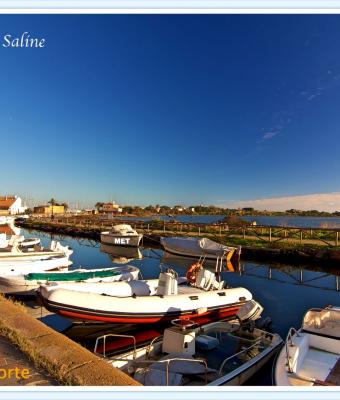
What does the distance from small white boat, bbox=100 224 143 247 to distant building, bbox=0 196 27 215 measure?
2568 inches

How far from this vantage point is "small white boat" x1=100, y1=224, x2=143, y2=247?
31359mm

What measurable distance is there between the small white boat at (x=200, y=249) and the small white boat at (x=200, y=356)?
44.2ft

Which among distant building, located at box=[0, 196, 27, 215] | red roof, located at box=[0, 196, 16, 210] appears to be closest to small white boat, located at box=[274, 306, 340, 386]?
distant building, located at box=[0, 196, 27, 215]

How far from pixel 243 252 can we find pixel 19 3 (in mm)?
22948

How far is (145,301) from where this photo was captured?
32.9 feet

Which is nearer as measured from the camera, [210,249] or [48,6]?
[48,6]

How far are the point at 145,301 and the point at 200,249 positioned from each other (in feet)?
49.5

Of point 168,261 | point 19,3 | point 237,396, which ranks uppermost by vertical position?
point 19,3

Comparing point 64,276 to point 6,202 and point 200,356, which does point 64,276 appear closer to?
point 200,356

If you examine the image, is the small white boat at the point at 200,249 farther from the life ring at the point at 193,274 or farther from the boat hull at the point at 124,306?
the boat hull at the point at 124,306

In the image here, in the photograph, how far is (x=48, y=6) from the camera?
176 inches

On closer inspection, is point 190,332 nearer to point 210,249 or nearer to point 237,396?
point 237,396

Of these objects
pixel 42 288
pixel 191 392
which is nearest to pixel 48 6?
pixel 191 392

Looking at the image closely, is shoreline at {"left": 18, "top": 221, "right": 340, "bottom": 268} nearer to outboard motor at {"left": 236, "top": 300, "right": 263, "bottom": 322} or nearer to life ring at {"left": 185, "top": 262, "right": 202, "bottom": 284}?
life ring at {"left": 185, "top": 262, "right": 202, "bottom": 284}
